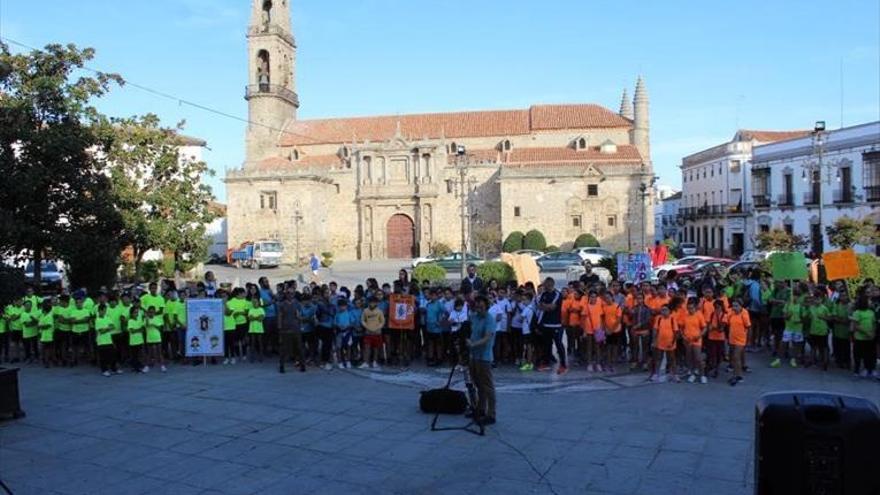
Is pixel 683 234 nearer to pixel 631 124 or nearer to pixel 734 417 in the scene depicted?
pixel 631 124

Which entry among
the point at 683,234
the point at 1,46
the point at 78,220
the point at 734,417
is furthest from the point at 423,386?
the point at 683,234

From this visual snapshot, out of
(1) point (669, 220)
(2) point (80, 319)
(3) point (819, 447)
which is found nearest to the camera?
(3) point (819, 447)

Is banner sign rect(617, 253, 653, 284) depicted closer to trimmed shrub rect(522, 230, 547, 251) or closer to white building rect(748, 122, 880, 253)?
white building rect(748, 122, 880, 253)

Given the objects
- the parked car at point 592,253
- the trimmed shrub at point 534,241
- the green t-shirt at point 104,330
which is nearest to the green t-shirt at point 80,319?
the green t-shirt at point 104,330

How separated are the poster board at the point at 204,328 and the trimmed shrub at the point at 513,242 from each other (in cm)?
3556

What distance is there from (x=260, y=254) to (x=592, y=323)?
120 feet

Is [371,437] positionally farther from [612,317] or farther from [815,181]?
[815,181]

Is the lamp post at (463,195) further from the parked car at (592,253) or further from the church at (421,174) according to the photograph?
the parked car at (592,253)

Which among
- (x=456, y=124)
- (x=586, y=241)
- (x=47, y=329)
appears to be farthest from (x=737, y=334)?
(x=456, y=124)

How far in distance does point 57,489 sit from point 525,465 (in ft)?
15.4

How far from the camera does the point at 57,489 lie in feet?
22.6

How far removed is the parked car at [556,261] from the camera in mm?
36781

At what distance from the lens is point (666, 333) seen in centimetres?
1132

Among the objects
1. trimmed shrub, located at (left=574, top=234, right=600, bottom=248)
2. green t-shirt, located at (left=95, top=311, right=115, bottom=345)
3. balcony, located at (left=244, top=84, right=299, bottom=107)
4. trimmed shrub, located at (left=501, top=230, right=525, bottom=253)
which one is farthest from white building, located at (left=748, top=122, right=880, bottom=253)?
balcony, located at (left=244, top=84, right=299, bottom=107)
